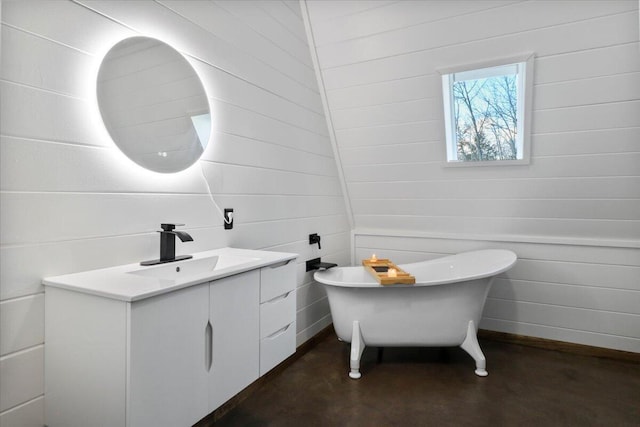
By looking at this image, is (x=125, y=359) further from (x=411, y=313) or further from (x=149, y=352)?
(x=411, y=313)

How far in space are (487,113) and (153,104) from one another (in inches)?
93.6

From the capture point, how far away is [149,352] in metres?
0.98

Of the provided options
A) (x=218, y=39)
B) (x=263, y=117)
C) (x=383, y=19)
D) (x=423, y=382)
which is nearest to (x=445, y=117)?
(x=383, y=19)

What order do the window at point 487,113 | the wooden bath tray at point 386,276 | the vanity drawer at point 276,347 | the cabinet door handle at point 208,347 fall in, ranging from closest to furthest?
the cabinet door handle at point 208,347
the vanity drawer at point 276,347
the wooden bath tray at point 386,276
the window at point 487,113

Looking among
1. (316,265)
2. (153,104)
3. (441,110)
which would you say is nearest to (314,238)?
(316,265)

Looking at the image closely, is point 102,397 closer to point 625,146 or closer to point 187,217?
point 187,217

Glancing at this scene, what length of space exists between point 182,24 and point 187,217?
0.92m

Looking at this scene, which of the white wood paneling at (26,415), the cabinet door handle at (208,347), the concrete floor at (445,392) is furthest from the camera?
the concrete floor at (445,392)

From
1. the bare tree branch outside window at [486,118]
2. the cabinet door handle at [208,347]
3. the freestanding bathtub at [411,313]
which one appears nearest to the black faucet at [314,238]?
the freestanding bathtub at [411,313]

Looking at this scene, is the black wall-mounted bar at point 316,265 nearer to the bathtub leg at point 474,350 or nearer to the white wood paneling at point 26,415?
the bathtub leg at point 474,350

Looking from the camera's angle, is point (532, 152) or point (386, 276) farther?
point (532, 152)

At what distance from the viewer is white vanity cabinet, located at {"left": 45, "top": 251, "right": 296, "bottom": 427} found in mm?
952

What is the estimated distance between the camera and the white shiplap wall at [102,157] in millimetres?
1084

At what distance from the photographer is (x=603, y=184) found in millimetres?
2465
